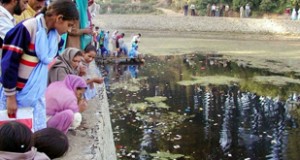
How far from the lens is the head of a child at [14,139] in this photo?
2.37 m

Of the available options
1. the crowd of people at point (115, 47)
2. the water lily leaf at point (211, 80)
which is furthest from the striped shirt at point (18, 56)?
the crowd of people at point (115, 47)

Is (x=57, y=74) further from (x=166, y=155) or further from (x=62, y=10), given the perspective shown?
(x=166, y=155)

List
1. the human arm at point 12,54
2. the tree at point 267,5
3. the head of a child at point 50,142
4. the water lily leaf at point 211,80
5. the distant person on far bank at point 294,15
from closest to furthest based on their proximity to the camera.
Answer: the head of a child at point 50,142 < the human arm at point 12,54 < the water lily leaf at point 211,80 < the distant person on far bank at point 294,15 < the tree at point 267,5

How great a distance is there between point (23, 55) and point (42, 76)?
22 cm

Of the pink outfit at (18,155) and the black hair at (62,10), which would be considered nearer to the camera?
the pink outfit at (18,155)

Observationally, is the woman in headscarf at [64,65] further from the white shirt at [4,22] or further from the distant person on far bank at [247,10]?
the distant person on far bank at [247,10]

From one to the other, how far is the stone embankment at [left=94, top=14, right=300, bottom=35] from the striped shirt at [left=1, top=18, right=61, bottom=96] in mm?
24018

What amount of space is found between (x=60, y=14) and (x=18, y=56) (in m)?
0.44

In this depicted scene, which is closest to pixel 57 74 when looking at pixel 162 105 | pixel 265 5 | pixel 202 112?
pixel 202 112

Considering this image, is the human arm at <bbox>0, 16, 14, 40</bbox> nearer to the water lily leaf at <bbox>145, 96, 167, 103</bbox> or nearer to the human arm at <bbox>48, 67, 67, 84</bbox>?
the human arm at <bbox>48, 67, 67, 84</bbox>

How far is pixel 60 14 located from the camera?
10.3 feet

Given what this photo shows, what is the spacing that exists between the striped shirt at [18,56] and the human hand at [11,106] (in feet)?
0.13

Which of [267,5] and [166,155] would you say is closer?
[166,155]

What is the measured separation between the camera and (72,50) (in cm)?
432
